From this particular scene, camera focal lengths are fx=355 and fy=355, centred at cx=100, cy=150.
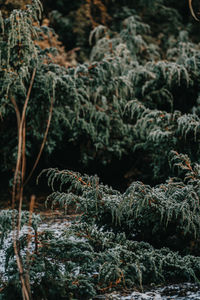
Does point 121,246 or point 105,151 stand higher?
point 105,151

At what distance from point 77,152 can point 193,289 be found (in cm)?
297

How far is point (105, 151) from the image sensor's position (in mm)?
4375

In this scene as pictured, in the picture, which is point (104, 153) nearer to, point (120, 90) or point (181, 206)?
point (120, 90)

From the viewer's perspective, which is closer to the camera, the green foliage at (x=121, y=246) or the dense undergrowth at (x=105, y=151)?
the green foliage at (x=121, y=246)

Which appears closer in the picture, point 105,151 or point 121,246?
point 121,246

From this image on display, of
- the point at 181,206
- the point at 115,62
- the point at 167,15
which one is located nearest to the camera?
the point at 181,206

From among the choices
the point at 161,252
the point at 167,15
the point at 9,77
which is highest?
the point at 167,15

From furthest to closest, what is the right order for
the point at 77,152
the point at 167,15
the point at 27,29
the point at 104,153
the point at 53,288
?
the point at 167,15
the point at 77,152
the point at 104,153
the point at 27,29
the point at 53,288

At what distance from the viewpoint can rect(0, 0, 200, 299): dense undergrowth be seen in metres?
1.91

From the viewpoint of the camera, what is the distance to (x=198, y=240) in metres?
2.27

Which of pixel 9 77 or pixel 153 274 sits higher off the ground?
pixel 9 77

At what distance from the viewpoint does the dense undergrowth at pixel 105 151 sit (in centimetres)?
191

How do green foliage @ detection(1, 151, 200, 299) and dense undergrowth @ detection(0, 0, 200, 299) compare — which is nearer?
green foliage @ detection(1, 151, 200, 299)

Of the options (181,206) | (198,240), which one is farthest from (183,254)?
(181,206)
